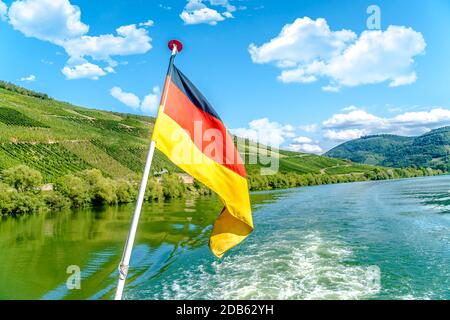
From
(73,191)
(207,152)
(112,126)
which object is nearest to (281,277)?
(207,152)

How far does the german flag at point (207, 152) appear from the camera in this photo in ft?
21.3

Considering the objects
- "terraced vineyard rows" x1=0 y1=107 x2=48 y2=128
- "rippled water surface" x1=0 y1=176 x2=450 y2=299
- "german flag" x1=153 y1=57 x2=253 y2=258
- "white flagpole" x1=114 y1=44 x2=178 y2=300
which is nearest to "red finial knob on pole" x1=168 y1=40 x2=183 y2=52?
"german flag" x1=153 y1=57 x2=253 y2=258

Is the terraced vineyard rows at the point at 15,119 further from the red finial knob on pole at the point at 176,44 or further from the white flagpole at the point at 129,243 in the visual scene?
the white flagpole at the point at 129,243

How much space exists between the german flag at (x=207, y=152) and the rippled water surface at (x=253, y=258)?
10811 mm

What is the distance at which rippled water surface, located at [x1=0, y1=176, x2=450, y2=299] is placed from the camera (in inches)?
678

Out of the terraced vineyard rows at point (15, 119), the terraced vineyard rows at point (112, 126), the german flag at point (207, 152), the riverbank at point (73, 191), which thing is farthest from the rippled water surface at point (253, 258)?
the terraced vineyard rows at point (112, 126)

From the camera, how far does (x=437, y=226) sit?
3100 cm

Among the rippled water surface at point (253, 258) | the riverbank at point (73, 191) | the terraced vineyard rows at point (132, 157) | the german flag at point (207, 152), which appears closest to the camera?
the german flag at point (207, 152)

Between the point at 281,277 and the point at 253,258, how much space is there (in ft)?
13.1

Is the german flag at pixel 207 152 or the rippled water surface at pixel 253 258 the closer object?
the german flag at pixel 207 152

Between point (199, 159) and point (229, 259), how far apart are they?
16.8m
